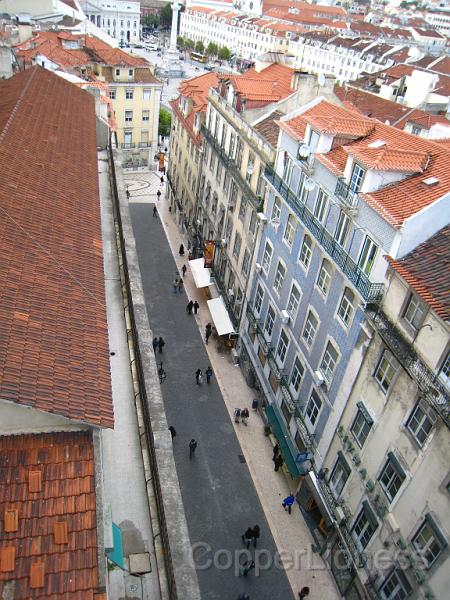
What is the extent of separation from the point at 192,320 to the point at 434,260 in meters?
25.1

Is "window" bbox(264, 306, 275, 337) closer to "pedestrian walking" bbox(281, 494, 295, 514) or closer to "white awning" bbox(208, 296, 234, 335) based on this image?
"white awning" bbox(208, 296, 234, 335)

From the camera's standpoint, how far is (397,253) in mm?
19547

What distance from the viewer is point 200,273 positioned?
4406 cm

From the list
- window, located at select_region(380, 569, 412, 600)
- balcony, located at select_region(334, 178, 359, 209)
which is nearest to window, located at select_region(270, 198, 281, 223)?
balcony, located at select_region(334, 178, 359, 209)

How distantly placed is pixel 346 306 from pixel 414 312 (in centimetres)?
442

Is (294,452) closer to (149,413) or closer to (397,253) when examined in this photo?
(397,253)

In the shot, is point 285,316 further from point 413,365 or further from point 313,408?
point 413,365

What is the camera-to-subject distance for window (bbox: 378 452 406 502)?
62.4 feet

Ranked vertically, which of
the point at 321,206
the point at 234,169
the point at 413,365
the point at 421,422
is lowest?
the point at 234,169

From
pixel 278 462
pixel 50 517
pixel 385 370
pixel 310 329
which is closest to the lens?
pixel 50 517

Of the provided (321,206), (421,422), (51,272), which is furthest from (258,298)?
(51,272)

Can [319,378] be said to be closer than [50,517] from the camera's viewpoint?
No

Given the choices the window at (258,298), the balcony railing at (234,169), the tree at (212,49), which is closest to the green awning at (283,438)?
the window at (258,298)

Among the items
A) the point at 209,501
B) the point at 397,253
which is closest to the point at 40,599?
the point at 397,253
